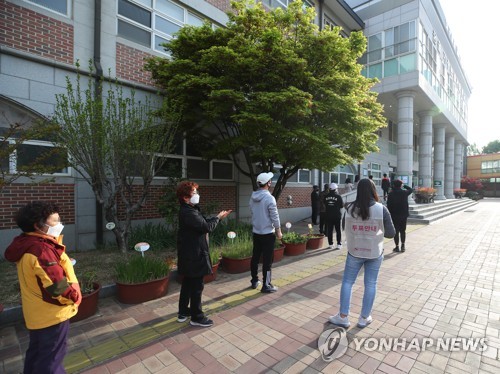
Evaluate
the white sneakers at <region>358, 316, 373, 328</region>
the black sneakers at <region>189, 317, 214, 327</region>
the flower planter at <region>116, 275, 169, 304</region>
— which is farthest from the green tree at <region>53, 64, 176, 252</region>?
the white sneakers at <region>358, 316, 373, 328</region>

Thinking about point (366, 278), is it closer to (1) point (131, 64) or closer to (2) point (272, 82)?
(2) point (272, 82)

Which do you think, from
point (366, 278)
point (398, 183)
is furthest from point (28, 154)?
point (398, 183)

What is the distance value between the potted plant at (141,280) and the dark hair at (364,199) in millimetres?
3069

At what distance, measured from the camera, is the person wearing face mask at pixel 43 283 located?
1.99 metres

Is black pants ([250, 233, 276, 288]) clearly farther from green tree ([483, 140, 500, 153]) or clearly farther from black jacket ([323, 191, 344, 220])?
green tree ([483, 140, 500, 153])

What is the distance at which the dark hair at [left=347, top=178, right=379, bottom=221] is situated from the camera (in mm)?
3246

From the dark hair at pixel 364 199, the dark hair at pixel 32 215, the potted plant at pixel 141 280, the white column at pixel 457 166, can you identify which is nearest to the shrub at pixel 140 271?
the potted plant at pixel 141 280

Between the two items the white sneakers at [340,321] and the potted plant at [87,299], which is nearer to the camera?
the white sneakers at [340,321]

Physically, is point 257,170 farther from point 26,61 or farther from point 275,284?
point 26,61

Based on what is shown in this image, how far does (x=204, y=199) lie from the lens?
9273mm

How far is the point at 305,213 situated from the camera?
535 inches

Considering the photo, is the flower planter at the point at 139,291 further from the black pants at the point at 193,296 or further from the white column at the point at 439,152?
the white column at the point at 439,152

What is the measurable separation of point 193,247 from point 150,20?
7463 mm

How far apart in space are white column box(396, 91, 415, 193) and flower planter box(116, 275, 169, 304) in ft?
53.6
